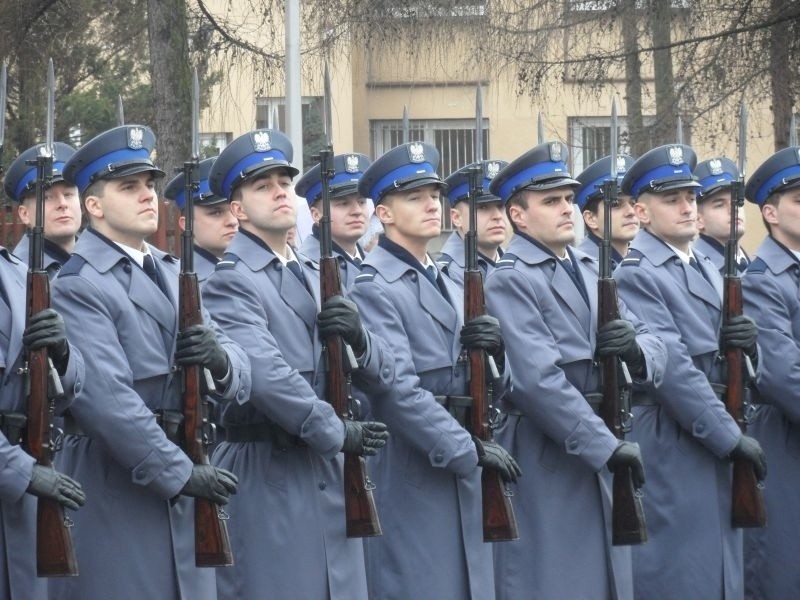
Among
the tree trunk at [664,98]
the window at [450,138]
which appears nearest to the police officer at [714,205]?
the tree trunk at [664,98]

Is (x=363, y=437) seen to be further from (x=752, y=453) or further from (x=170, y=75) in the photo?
(x=170, y=75)

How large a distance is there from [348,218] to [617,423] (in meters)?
2.51

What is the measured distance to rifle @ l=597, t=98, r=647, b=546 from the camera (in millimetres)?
7234

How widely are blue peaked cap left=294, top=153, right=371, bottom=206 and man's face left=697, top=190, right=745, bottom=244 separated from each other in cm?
190

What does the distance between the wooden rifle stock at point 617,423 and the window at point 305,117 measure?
7.93 ft

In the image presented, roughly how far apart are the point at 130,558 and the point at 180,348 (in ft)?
2.48

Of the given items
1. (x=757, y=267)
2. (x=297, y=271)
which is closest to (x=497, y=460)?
(x=297, y=271)

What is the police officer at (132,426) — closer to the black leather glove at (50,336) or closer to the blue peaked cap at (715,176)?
the black leather glove at (50,336)

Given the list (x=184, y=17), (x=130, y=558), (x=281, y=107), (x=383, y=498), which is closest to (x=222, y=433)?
(x=383, y=498)

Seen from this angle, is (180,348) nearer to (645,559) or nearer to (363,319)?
(363,319)

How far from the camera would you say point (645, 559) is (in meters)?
7.88

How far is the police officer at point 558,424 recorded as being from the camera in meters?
7.15

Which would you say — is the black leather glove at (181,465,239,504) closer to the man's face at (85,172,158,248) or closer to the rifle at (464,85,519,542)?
the man's face at (85,172,158,248)

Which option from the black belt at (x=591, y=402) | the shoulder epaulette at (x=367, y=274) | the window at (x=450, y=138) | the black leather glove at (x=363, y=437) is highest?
the window at (x=450, y=138)
